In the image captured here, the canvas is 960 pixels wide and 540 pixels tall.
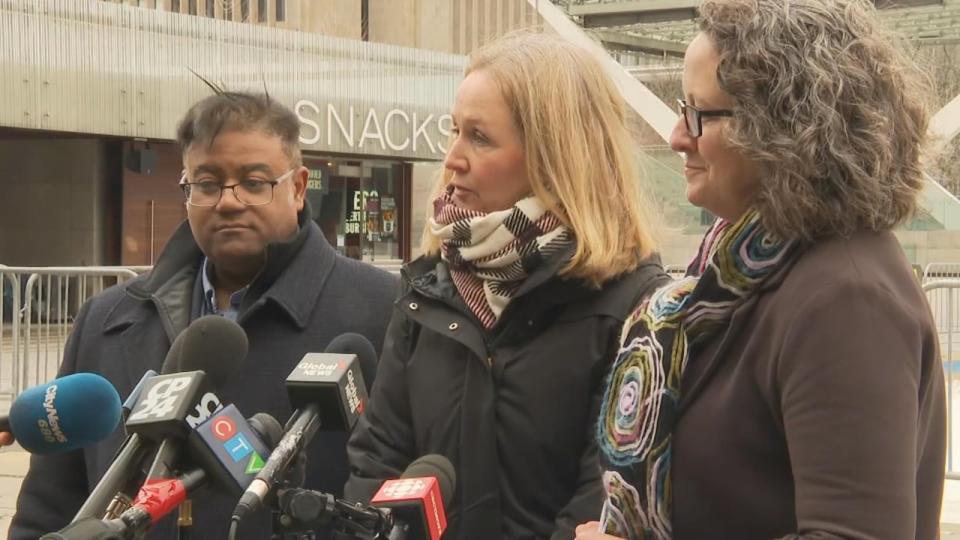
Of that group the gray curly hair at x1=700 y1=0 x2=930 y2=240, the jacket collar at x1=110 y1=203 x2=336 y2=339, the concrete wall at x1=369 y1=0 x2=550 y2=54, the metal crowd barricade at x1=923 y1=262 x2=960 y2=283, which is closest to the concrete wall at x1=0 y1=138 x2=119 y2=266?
the metal crowd barricade at x1=923 y1=262 x2=960 y2=283

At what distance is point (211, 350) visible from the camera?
7.67ft

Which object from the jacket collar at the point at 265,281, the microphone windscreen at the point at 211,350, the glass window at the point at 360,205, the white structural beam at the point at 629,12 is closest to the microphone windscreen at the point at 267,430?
the microphone windscreen at the point at 211,350

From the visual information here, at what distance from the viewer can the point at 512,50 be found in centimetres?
294

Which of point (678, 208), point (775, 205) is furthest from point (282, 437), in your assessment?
point (678, 208)

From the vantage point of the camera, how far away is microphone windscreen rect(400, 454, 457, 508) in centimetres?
219

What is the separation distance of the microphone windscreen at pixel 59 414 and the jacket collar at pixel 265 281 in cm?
111

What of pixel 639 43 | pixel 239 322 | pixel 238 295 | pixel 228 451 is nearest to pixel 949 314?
pixel 238 295

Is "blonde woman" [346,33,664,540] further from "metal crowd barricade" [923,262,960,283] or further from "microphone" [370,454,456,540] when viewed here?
"metal crowd barricade" [923,262,960,283]

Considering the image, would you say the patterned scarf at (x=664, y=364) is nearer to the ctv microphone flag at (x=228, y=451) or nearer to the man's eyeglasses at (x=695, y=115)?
the man's eyeglasses at (x=695, y=115)

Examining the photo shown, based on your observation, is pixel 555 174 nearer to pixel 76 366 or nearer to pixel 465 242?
pixel 465 242

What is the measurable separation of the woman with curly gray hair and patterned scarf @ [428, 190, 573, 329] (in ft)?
2.07

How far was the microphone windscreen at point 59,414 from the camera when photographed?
2.18 meters

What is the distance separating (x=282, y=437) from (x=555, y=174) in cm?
92

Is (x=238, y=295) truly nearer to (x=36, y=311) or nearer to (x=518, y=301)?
(x=518, y=301)
